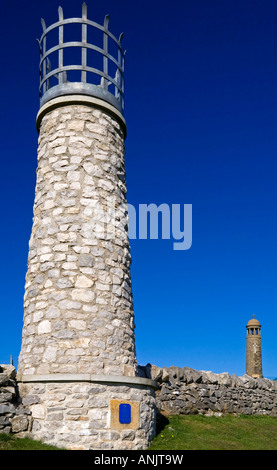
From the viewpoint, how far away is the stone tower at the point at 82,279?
8250 mm

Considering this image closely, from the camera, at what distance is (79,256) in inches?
364

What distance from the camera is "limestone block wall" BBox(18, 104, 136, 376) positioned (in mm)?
8750

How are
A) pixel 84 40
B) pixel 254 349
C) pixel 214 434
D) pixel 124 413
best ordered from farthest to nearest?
pixel 254 349 < pixel 214 434 < pixel 84 40 < pixel 124 413

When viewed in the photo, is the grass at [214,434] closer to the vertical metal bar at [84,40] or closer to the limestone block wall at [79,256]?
the limestone block wall at [79,256]

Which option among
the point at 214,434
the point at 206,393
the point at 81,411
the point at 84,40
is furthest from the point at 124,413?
the point at 84,40

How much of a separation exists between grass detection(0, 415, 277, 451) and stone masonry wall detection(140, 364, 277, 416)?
33 centimetres

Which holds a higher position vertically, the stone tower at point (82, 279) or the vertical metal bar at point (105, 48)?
the vertical metal bar at point (105, 48)

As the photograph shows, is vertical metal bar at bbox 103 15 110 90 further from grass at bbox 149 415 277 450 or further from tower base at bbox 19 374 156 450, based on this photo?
grass at bbox 149 415 277 450

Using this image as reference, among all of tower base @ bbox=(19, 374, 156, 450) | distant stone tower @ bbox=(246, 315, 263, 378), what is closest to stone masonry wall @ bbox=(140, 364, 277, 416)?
tower base @ bbox=(19, 374, 156, 450)

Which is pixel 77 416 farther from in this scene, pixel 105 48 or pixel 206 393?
pixel 105 48

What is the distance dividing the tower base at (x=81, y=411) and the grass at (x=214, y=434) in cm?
100

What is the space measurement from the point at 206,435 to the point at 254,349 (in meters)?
28.1

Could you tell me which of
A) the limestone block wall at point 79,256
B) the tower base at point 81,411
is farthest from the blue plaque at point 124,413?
the limestone block wall at point 79,256

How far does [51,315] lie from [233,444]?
5.30 metres
